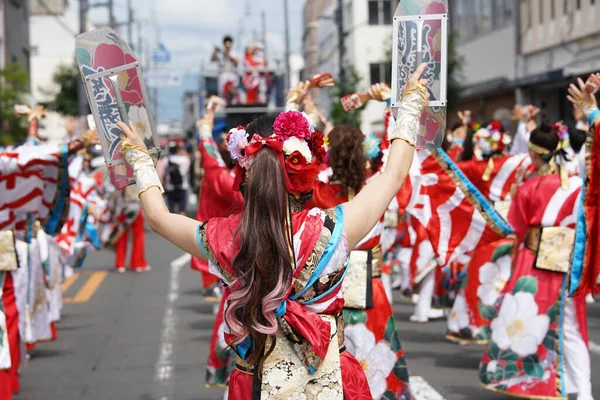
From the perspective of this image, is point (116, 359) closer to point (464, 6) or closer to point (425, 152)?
point (425, 152)

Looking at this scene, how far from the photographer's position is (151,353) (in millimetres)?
8977

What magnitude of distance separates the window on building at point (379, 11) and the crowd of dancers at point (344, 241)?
122 feet

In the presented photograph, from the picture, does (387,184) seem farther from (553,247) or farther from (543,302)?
(543,302)

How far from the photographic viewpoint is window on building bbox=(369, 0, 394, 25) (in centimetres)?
4916

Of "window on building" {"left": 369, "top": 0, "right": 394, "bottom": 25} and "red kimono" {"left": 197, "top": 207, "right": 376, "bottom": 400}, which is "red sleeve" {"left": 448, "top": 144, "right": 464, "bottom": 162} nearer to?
"red kimono" {"left": 197, "top": 207, "right": 376, "bottom": 400}

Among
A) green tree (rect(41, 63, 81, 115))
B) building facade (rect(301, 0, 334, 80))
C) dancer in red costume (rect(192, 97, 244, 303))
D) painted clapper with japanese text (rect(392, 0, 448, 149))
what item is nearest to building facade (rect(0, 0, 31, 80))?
green tree (rect(41, 63, 81, 115))

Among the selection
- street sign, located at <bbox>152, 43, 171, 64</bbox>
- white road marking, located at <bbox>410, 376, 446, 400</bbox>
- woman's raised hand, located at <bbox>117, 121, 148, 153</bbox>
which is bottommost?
white road marking, located at <bbox>410, 376, 446, 400</bbox>

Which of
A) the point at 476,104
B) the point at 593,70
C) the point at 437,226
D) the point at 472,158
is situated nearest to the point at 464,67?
the point at 476,104

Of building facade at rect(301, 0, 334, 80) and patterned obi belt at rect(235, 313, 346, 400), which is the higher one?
building facade at rect(301, 0, 334, 80)

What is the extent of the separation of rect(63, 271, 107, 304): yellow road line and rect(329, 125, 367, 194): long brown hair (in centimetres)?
761

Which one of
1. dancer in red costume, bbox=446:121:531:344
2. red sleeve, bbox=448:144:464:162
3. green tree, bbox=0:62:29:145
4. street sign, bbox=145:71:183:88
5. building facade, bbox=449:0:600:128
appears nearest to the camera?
dancer in red costume, bbox=446:121:531:344

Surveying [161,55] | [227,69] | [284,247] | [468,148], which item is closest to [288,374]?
[284,247]

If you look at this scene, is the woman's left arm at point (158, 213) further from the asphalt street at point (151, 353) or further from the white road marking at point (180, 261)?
the white road marking at point (180, 261)

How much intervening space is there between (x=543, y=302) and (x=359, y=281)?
1525 millimetres
